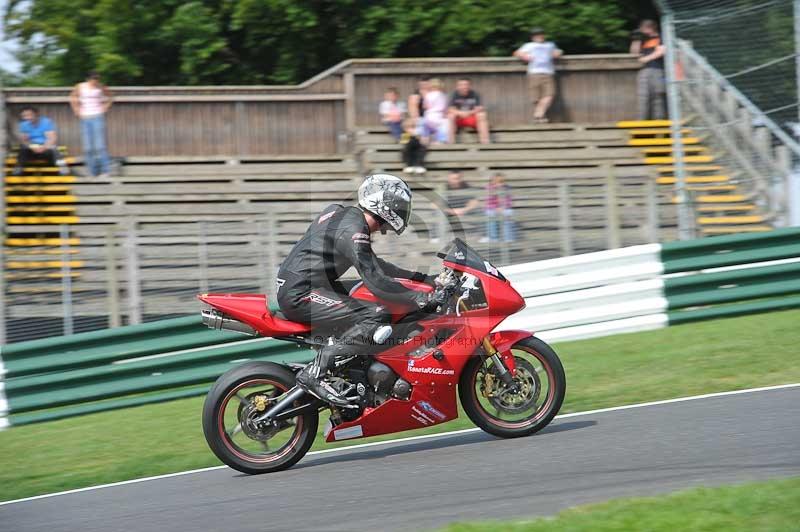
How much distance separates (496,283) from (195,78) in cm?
1633

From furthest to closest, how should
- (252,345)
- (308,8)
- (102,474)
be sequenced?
(308,8) < (252,345) < (102,474)

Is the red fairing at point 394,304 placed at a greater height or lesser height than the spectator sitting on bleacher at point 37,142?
lesser

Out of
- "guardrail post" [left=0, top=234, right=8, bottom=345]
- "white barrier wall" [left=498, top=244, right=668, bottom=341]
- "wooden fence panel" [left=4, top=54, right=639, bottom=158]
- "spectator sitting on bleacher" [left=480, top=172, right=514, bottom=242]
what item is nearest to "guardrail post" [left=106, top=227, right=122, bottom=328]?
"guardrail post" [left=0, top=234, right=8, bottom=345]

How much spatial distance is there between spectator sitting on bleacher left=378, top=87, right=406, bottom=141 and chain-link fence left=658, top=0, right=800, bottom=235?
415 centimetres

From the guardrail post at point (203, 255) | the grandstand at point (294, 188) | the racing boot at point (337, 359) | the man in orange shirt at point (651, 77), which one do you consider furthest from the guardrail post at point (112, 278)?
the man in orange shirt at point (651, 77)

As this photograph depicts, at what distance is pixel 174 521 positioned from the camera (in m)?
6.25

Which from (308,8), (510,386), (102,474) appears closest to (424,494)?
(510,386)

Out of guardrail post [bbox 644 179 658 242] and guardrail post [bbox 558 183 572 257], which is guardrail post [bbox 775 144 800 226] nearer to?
guardrail post [bbox 644 179 658 242]

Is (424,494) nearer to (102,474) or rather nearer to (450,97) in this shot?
(102,474)

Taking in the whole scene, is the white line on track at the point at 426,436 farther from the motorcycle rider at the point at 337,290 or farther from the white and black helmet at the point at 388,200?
the white and black helmet at the point at 388,200

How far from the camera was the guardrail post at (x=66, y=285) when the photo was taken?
38.8 feet

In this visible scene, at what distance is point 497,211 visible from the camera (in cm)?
1224

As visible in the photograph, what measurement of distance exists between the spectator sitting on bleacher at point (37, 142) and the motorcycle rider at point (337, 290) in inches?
407

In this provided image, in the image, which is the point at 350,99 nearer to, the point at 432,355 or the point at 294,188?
the point at 294,188
